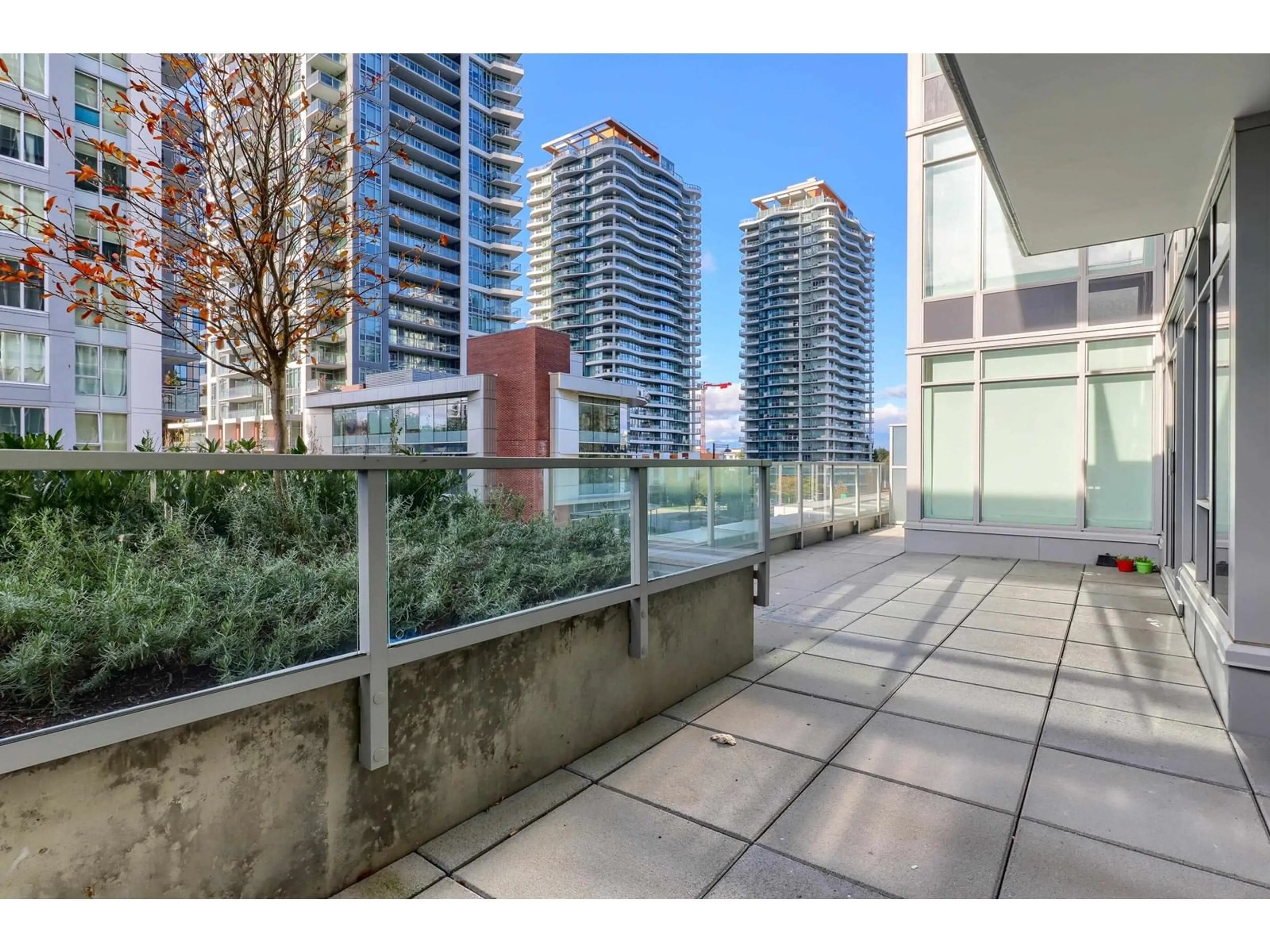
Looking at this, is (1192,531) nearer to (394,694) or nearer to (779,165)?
(394,694)

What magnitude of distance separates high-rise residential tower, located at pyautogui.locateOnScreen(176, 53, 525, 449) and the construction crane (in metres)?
25.8

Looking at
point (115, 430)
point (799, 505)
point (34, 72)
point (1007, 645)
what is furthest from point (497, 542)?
point (34, 72)

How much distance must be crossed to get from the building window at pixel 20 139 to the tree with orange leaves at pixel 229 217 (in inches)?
870

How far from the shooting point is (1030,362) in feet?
29.4

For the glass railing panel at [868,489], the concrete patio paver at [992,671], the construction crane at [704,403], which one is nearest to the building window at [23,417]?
the glass railing panel at [868,489]


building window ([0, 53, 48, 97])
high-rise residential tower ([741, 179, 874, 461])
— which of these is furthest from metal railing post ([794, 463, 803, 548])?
high-rise residential tower ([741, 179, 874, 461])

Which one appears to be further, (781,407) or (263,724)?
(781,407)

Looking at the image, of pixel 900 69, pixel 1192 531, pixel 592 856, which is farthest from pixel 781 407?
pixel 592 856

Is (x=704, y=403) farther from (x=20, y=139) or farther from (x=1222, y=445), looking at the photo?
(x=1222, y=445)

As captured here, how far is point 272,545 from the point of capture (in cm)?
226

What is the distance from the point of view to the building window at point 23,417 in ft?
63.6

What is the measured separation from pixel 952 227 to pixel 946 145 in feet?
3.88

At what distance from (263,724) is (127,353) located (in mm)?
26587

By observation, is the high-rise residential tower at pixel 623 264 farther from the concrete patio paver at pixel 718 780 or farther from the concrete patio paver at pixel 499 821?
the concrete patio paver at pixel 499 821
